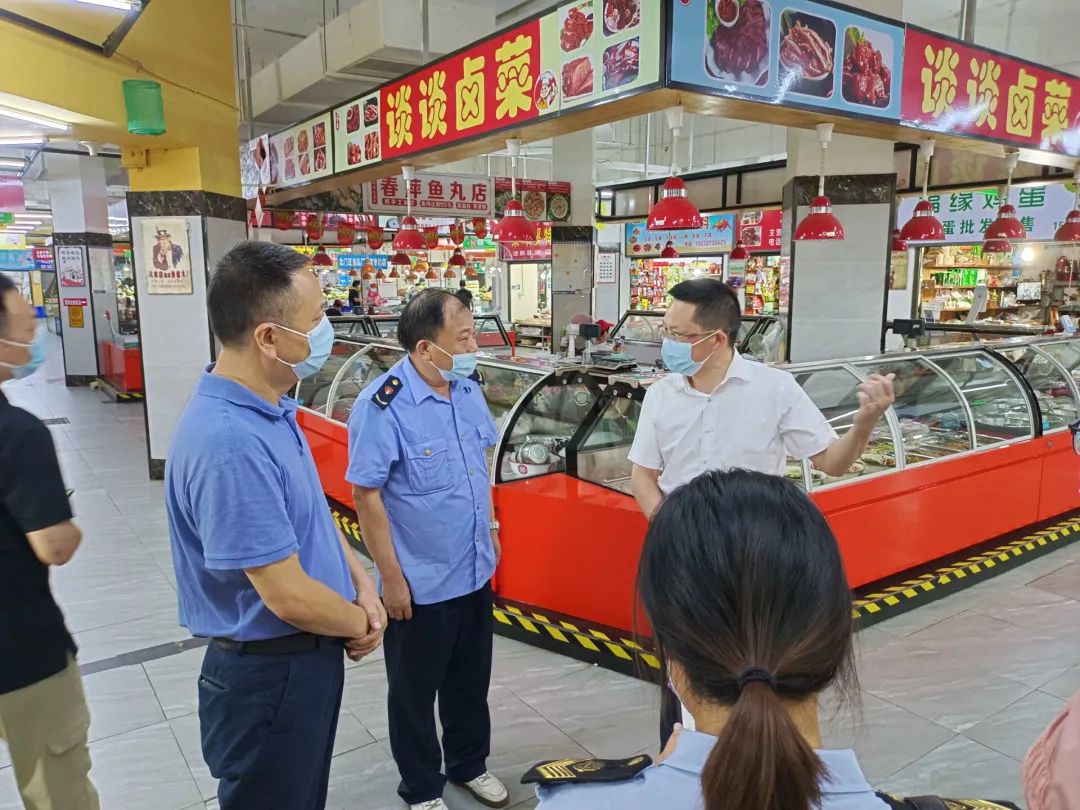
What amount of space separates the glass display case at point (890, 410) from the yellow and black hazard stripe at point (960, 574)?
0.68 m

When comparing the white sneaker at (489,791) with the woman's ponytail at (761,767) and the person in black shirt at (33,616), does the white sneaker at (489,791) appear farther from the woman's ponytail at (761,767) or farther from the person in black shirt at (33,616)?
the woman's ponytail at (761,767)

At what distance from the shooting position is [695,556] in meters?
0.88

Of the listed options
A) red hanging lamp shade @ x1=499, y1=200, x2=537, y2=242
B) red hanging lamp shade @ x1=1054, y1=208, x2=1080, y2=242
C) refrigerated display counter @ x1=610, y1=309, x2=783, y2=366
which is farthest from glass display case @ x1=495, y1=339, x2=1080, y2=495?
refrigerated display counter @ x1=610, y1=309, x2=783, y2=366

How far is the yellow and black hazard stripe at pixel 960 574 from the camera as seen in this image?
13.2 ft

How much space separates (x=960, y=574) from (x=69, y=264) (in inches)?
538

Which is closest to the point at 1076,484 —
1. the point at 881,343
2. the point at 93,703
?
the point at 881,343

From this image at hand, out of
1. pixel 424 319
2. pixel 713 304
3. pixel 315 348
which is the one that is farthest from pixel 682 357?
pixel 315 348

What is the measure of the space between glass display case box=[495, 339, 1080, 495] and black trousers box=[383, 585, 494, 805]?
1.36 metres

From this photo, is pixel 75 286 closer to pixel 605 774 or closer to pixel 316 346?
pixel 316 346

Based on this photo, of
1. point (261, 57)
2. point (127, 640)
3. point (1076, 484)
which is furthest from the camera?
point (261, 57)

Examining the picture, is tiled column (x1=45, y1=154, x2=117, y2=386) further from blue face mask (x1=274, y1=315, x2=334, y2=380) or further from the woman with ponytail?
the woman with ponytail

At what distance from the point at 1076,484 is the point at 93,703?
249 inches

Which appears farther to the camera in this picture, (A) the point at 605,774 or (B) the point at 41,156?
(B) the point at 41,156

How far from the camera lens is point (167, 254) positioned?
6578 mm
